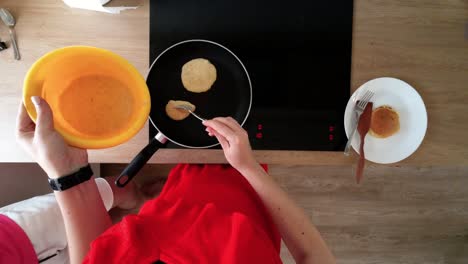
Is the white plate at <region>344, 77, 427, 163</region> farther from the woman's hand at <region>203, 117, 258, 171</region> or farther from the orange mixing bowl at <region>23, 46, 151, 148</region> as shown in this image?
the orange mixing bowl at <region>23, 46, 151, 148</region>

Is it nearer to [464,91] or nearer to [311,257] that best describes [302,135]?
[311,257]

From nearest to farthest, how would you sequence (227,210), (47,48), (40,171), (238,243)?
(238,243) < (227,210) < (47,48) < (40,171)

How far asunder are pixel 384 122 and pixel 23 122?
757 mm

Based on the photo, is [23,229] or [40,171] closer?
[23,229]

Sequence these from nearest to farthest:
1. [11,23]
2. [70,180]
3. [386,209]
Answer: [70,180], [11,23], [386,209]

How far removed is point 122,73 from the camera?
681mm

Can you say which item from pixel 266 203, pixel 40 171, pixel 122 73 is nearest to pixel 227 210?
pixel 266 203

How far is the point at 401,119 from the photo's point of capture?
2.60 feet

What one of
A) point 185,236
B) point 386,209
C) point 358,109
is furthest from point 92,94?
point 386,209

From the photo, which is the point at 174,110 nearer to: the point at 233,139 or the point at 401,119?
the point at 233,139

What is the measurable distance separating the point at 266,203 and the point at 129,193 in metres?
0.61

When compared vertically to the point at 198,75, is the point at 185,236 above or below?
below

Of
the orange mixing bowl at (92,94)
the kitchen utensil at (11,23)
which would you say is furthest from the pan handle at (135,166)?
the kitchen utensil at (11,23)

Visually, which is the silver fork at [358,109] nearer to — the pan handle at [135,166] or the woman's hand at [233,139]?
the woman's hand at [233,139]
